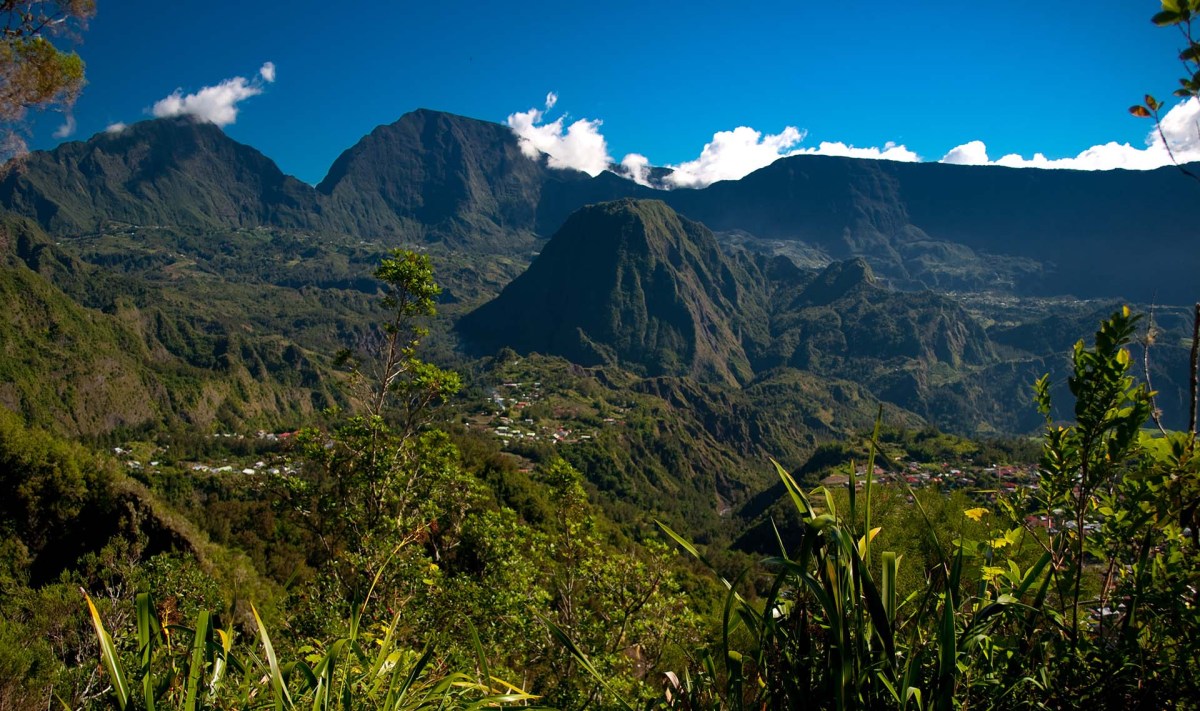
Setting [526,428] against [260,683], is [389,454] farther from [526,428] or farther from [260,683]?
[526,428]

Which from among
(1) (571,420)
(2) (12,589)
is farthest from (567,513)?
(1) (571,420)

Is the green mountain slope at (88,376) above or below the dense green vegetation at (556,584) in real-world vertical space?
above

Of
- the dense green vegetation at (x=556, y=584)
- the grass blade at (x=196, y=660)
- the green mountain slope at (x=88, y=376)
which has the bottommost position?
the dense green vegetation at (x=556, y=584)

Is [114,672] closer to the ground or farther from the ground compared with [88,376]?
closer to the ground

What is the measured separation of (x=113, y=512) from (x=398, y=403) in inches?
378

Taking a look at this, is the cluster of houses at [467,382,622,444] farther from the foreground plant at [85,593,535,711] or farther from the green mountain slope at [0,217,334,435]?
the foreground plant at [85,593,535,711]

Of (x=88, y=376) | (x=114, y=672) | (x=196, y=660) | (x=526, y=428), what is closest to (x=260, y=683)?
(x=196, y=660)

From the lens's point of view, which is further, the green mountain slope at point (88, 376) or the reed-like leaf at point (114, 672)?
the green mountain slope at point (88, 376)

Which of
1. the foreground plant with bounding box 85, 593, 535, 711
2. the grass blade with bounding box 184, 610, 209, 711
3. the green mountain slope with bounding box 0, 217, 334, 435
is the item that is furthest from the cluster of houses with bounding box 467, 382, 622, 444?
the grass blade with bounding box 184, 610, 209, 711

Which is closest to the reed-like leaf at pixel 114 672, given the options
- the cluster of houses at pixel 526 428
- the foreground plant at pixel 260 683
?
the foreground plant at pixel 260 683

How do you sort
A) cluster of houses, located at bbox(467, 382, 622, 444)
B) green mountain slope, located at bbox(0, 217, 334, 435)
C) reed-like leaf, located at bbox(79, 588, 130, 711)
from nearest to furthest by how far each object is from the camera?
reed-like leaf, located at bbox(79, 588, 130, 711)
green mountain slope, located at bbox(0, 217, 334, 435)
cluster of houses, located at bbox(467, 382, 622, 444)

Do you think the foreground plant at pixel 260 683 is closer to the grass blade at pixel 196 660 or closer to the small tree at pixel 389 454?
the grass blade at pixel 196 660

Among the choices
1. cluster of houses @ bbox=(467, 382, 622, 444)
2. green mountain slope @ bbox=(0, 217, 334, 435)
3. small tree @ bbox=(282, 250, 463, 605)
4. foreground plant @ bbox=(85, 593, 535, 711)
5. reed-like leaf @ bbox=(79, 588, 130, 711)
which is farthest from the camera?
cluster of houses @ bbox=(467, 382, 622, 444)

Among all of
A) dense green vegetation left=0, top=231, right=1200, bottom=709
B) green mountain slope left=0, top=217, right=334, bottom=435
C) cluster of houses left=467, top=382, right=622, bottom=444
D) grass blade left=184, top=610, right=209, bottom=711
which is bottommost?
cluster of houses left=467, top=382, right=622, bottom=444
